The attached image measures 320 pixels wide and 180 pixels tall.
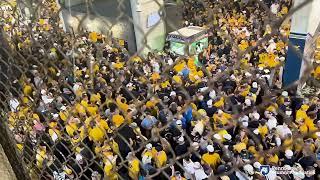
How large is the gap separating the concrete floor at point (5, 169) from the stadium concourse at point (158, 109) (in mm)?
76

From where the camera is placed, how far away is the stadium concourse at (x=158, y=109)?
0.65 metres

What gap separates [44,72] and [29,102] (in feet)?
1.18

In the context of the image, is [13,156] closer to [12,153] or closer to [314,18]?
[12,153]

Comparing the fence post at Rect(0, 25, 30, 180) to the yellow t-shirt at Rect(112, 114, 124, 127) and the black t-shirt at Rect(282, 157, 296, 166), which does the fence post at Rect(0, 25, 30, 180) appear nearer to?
the yellow t-shirt at Rect(112, 114, 124, 127)

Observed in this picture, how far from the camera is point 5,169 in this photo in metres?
1.11

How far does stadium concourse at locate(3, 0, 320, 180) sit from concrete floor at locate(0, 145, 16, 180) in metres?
0.08

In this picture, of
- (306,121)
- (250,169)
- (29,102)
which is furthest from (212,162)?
(29,102)

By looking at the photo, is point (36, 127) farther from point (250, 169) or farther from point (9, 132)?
point (250, 169)

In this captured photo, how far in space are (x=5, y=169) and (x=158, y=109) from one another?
36.0 inches

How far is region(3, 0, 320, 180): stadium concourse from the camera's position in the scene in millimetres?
647

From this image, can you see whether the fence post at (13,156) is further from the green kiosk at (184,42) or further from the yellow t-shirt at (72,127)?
the green kiosk at (184,42)

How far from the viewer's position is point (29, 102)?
1240 millimetres

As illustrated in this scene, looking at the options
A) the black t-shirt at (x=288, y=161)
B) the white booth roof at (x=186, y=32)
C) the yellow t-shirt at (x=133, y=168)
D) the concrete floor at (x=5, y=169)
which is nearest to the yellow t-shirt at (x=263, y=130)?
the black t-shirt at (x=288, y=161)

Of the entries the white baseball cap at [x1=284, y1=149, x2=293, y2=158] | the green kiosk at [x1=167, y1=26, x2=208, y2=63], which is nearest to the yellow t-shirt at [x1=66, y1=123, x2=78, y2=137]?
the green kiosk at [x1=167, y1=26, x2=208, y2=63]
